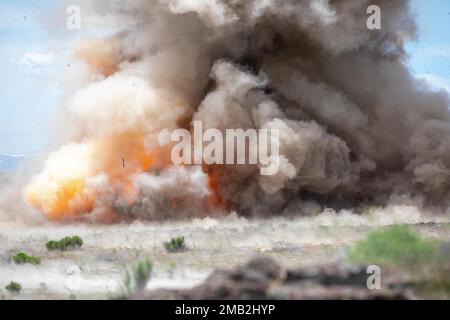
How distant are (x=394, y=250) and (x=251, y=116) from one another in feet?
76.7

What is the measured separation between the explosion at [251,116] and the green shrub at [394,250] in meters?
19.7

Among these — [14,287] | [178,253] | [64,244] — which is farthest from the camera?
[64,244]

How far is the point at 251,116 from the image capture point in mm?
38906

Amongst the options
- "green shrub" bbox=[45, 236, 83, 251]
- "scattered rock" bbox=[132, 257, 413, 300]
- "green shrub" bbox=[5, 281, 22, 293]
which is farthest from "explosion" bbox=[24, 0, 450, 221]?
"scattered rock" bbox=[132, 257, 413, 300]

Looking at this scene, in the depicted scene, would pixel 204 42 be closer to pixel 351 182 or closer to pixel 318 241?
pixel 351 182

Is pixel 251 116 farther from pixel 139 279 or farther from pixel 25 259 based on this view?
pixel 139 279

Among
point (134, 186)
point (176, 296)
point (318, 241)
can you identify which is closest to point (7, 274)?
point (176, 296)

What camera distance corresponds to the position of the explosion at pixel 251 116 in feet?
124

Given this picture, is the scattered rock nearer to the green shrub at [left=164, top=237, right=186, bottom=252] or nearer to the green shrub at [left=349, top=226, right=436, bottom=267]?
the green shrub at [left=349, top=226, right=436, bottom=267]

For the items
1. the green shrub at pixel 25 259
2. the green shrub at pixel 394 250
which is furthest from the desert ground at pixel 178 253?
the green shrub at pixel 394 250

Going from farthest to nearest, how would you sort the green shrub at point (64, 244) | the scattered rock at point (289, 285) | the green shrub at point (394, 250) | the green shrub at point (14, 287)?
the green shrub at point (64, 244)
the green shrub at point (14, 287)
the green shrub at point (394, 250)
the scattered rock at point (289, 285)

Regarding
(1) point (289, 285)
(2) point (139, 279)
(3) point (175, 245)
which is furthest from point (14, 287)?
(1) point (289, 285)

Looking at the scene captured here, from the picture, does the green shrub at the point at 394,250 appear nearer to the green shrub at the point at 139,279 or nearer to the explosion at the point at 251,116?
the green shrub at the point at 139,279

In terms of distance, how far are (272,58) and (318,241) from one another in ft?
51.2
